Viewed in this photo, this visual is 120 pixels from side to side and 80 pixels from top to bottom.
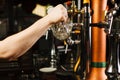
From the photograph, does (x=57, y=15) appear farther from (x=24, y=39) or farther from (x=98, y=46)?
(x=98, y=46)

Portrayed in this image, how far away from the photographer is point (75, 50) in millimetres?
1346

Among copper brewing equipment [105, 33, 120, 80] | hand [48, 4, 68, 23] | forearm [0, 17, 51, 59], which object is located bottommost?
copper brewing equipment [105, 33, 120, 80]

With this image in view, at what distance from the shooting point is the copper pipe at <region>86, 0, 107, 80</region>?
102 centimetres

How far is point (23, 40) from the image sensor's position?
2.39 ft

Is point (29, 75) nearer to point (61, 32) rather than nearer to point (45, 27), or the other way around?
point (61, 32)

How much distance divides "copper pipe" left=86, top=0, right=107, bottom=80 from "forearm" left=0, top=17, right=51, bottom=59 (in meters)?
0.37

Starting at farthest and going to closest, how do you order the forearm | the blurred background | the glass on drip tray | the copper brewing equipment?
the blurred background, the glass on drip tray, the copper brewing equipment, the forearm

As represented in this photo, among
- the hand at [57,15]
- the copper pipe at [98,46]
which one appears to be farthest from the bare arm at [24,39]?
the copper pipe at [98,46]

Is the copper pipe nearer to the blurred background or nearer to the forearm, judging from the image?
the blurred background

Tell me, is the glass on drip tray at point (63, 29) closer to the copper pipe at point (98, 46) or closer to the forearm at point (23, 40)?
the copper pipe at point (98, 46)

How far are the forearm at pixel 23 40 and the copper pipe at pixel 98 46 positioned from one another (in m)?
0.37

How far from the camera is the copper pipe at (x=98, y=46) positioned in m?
1.02

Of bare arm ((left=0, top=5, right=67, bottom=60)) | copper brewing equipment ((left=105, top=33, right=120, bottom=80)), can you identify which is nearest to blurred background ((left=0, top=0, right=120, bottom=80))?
copper brewing equipment ((left=105, top=33, right=120, bottom=80))

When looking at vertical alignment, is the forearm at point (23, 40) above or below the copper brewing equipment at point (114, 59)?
above
